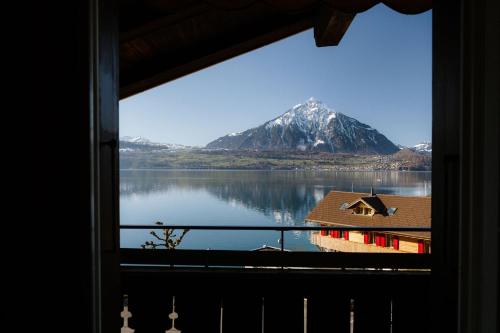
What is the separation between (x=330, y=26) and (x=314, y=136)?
174 ft

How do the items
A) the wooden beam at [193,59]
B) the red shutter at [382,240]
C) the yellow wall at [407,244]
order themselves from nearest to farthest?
the wooden beam at [193,59]
the yellow wall at [407,244]
the red shutter at [382,240]

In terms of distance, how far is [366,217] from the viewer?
13516mm

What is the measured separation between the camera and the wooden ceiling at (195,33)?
145cm

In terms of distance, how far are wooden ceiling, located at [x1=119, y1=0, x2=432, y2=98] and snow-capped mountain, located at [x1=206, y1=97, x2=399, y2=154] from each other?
4071 centimetres

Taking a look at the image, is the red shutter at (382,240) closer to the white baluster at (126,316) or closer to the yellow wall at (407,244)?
the yellow wall at (407,244)

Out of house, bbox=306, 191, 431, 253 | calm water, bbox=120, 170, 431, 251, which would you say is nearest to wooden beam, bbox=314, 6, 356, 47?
house, bbox=306, 191, 431, 253

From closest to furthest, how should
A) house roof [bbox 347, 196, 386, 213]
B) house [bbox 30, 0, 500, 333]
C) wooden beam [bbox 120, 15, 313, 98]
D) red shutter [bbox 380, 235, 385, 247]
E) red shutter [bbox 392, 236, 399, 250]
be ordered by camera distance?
house [bbox 30, 0, 500, 333] → wooden beam [bbox 120, 15, 313, 98] → red shutter [bbox 392, 236, 399, 250] → red shutter [bbox 380, 235, 385, 247] → house roof [bbox 347, 196, 386, 213]

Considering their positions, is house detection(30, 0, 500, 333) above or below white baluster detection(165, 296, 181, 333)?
above

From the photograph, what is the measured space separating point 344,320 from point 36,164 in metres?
1.35

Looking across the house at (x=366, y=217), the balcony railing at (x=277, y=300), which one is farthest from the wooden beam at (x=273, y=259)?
the house at (x=366, y=217)

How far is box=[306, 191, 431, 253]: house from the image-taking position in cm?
890

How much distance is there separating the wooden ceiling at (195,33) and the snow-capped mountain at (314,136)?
4071 cm

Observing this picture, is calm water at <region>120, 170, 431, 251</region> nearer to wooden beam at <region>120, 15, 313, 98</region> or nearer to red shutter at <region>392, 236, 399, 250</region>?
red shutter at <region>392, 236, 399, 250</region>
